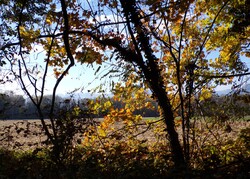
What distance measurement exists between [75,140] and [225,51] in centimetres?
502

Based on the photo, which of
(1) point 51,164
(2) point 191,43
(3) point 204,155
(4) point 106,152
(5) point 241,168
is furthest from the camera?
(2) point 191,43

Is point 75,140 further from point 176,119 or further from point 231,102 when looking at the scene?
point 231,102

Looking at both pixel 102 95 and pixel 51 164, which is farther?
pixel 102 95

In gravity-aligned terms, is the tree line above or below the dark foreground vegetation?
above

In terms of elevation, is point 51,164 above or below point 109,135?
below

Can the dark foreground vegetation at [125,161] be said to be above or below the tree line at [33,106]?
below

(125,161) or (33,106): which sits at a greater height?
(33,106)

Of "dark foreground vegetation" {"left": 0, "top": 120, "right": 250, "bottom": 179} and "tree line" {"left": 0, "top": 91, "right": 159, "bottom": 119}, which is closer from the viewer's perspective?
"dark foreground vegetation" {"left": 0, "top": 120, "right": 250, "bottom": 179}

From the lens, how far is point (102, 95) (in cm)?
765

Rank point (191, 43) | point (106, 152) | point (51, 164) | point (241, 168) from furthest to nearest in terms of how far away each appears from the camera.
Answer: point (191, 43)
point (106, 152)
point (51, 164)
point (241, 168)

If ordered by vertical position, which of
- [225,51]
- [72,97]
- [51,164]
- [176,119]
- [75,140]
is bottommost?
[51,164]

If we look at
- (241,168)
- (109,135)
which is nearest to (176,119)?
(109,135)

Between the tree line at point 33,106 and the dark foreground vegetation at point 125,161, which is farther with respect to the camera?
the tree line at point 33,106

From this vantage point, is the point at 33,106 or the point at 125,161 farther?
the point at 33,106
